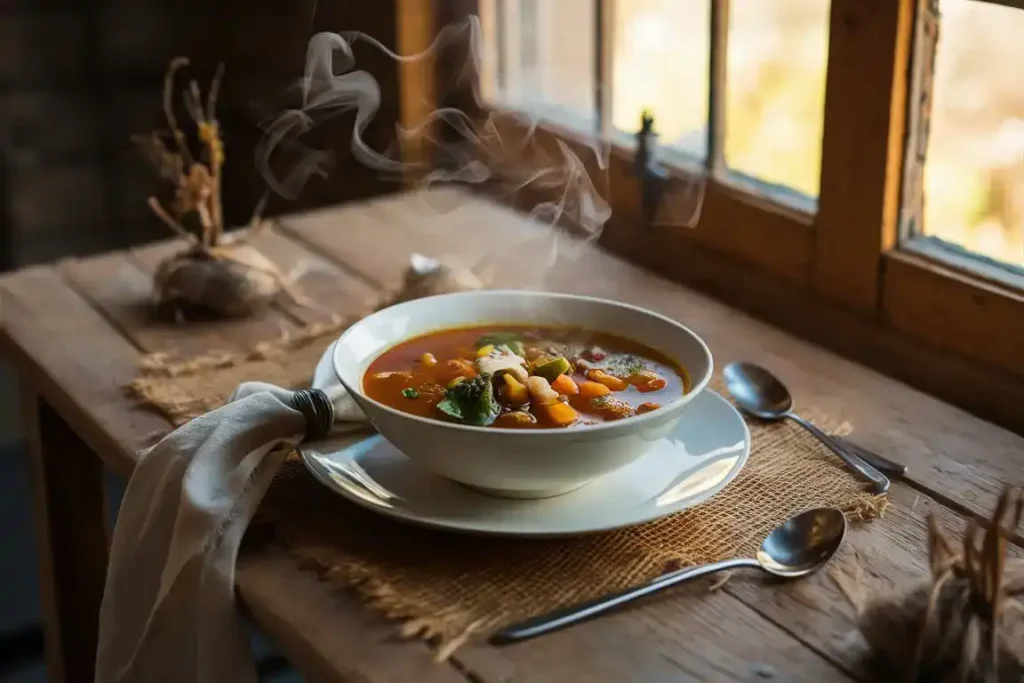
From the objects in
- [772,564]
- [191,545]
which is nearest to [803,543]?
[772,564]

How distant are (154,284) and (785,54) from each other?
0.70m

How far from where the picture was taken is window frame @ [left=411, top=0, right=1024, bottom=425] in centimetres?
115

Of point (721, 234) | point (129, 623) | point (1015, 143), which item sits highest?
point (1015, 143)

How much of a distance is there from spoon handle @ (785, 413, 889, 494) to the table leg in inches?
29.5

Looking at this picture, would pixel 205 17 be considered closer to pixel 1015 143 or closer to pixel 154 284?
pixel 154 284

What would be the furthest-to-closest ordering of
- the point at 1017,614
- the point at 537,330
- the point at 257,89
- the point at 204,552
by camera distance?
the point at 257,89, the point at 537,330, the point at 204,552, the point at 1017,614

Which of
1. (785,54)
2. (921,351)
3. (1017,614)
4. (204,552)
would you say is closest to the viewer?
(1017,614)

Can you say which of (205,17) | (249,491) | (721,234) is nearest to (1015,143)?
(721,234)

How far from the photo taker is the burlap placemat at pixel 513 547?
0.82 meters

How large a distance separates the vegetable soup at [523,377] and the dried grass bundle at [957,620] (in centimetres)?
24

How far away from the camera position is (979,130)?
114 centimetres

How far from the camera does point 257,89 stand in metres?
2.22

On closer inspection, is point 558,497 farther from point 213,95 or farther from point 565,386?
point 213,95

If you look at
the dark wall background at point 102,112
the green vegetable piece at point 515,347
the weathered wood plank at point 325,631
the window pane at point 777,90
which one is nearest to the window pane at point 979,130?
the window pane at point 777,90
